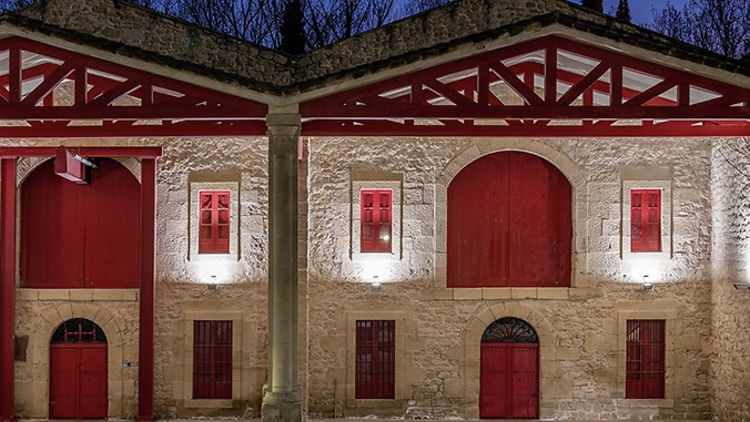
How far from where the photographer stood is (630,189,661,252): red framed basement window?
14391 millimetres

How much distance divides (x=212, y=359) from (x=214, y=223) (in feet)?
8.56

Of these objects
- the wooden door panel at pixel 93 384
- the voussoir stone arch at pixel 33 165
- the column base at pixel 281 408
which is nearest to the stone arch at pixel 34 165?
the voussoir stone arch at pixel 33 165

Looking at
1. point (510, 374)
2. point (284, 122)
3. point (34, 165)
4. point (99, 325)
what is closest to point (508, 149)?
point (510, 374)

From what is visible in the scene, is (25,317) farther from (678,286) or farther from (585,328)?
(678,286)

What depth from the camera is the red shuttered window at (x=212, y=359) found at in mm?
14383

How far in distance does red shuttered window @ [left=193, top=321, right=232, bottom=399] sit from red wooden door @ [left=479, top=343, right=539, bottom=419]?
4.90m

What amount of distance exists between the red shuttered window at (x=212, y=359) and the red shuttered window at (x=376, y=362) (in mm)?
2501

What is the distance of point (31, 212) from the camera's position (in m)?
14.6

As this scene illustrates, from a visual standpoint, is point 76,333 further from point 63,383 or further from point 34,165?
point 34,165

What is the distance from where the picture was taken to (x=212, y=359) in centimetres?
1441

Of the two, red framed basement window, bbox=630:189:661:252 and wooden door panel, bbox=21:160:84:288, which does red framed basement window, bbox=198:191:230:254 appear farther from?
red framed basement window, bbox=630:189:661:252

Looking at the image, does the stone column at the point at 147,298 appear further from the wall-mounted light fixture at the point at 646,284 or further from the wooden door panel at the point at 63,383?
the wall-mounted light fixture at the point at 646,284

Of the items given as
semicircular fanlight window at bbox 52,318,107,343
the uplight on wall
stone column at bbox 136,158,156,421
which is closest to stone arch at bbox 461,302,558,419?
the uplight on wall

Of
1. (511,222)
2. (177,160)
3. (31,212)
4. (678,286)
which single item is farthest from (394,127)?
(31,212)
